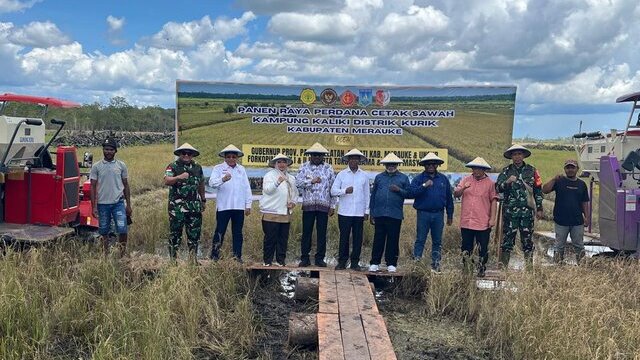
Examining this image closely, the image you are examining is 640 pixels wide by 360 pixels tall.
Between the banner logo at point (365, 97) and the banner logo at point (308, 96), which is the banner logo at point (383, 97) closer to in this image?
the banner logo at point (365, 97)

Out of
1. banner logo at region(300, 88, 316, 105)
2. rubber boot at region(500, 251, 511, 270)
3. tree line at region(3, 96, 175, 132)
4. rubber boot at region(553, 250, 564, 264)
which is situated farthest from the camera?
tree line at region(3, 96, 175, 132)

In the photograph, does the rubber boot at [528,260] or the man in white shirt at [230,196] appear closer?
the rubber boot at [528,260]

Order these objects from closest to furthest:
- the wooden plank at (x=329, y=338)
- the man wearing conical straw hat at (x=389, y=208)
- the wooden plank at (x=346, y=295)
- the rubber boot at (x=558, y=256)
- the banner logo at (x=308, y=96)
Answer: the wooden plank at (x=329, y=338) → the wooden plank at (x=346, y=295) → the man wearing conical straw hat at (x=389, y=208) → the rubber boot at (x=558, y=256) → the banner logo at (x=308, y=96)

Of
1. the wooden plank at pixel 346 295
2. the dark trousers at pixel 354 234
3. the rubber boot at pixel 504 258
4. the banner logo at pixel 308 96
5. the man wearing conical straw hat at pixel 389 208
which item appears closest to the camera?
the wooden plank at pixel 346 295

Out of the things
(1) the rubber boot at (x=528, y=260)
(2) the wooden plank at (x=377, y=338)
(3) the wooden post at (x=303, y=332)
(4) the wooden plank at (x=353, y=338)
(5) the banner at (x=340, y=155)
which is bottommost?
(3) the wooden post at (x=303, y=332)

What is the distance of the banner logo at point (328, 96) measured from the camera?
9.80m

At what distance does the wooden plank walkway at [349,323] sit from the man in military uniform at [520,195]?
2144 mm

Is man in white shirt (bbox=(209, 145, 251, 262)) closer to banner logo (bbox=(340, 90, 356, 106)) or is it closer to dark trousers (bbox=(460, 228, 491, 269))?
dark trousers (bbox=(460, 228, 491, 269))

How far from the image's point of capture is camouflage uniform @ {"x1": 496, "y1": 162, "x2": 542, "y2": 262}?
720 centimetres

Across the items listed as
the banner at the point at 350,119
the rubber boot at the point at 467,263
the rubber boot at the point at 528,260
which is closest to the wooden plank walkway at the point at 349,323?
the rubber boot at the point at 467,263

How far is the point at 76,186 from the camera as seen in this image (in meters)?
7.69

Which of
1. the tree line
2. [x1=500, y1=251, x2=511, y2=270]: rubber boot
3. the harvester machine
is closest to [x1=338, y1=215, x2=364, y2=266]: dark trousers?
[x1=500, y1=251, x2=511, y2=270]: rubber boot

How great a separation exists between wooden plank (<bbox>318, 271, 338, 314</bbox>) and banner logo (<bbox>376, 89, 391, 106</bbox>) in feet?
13.0

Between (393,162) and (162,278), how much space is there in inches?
121
